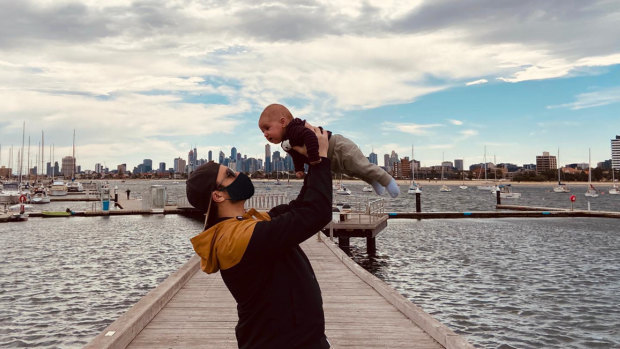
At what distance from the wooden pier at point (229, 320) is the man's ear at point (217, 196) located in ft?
14.7

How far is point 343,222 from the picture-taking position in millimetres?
25141

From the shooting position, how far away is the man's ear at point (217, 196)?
2.23 metres

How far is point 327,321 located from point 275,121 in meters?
5.92

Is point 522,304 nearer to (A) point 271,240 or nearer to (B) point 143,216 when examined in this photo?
(A) point 271,240

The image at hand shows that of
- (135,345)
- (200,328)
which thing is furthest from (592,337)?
(135,345)

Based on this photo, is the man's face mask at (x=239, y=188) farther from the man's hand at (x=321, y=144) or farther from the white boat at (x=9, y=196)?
the white boat at (x=9, y=196)

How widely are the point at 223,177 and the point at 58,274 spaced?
72.1 feet

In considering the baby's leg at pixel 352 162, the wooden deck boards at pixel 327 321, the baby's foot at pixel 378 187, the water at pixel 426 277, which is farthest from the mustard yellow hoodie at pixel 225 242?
the water at pixel 426 277

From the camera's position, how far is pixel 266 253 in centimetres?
207

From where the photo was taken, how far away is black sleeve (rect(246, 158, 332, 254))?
204cm

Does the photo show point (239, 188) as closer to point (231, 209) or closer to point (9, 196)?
point (231, 209)

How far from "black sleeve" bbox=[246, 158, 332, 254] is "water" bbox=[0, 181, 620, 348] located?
12.1 meters

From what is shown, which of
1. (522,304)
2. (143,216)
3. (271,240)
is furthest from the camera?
(143,216)

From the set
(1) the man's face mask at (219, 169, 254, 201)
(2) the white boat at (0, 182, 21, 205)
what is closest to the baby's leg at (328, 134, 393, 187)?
(1) the man's face mask at (219, 169, 254, 201)
